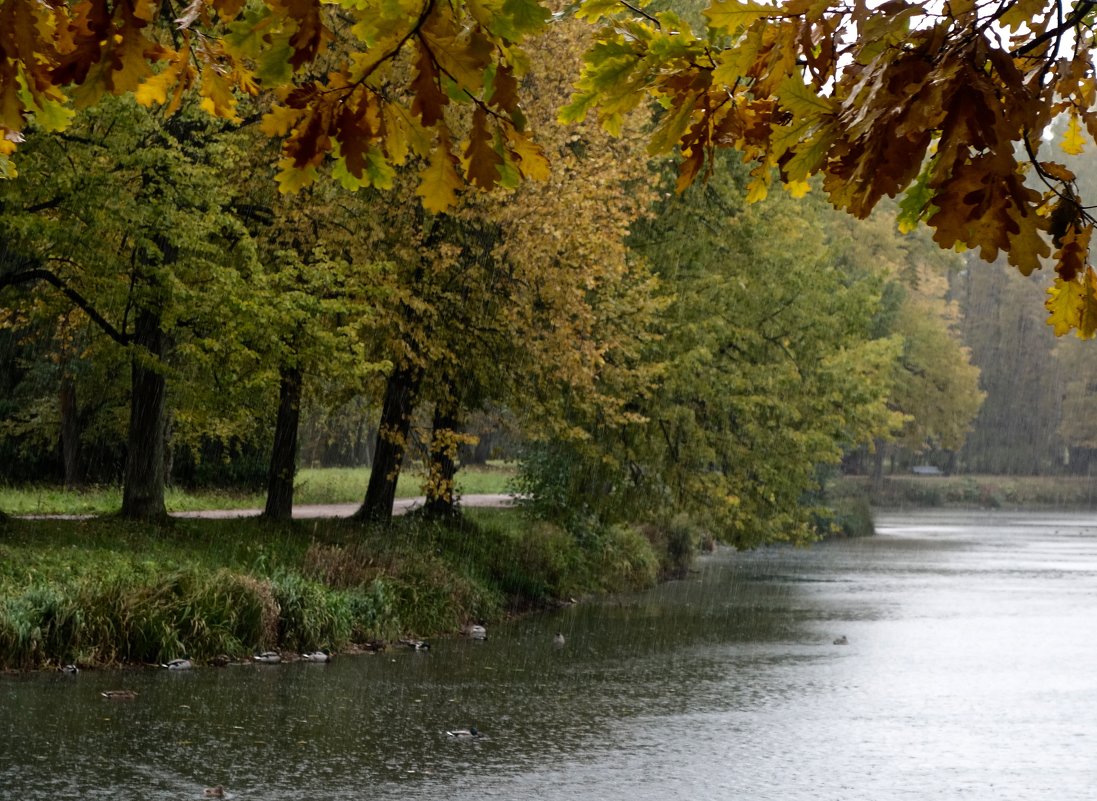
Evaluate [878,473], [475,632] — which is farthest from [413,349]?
[878,473]

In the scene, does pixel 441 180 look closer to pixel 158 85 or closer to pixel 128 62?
pixel 128 62

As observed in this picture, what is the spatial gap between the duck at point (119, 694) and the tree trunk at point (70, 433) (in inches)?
566

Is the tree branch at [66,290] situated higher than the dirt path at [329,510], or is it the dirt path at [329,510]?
the tree branch at [66,290]

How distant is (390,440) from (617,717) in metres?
7.70

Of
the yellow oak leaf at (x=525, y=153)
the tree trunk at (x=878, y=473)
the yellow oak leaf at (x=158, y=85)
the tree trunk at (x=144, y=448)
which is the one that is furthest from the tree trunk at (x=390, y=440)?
the tree trunk at (x=878, y=473)

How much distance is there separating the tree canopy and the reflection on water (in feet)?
26.2

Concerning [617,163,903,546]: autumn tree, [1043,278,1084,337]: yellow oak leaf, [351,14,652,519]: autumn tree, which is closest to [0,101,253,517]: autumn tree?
[351,14,652,519]: autumn tree

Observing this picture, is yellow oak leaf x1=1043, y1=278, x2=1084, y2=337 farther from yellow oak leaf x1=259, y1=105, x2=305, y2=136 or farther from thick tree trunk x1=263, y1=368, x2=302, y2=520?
thick tree trunk x1=263, y1=368, x2=302, y2=520

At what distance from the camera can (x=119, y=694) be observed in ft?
45.7

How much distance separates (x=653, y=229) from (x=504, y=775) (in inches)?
618

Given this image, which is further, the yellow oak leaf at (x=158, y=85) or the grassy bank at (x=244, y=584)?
the grassy bank at (x=244, y=584)

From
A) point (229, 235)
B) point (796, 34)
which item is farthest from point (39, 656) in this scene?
point (796, 34)

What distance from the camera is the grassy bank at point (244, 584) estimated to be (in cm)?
1526

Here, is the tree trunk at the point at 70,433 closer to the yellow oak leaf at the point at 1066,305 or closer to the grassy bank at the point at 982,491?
the yellow oak leaf at the point at 1066,305
